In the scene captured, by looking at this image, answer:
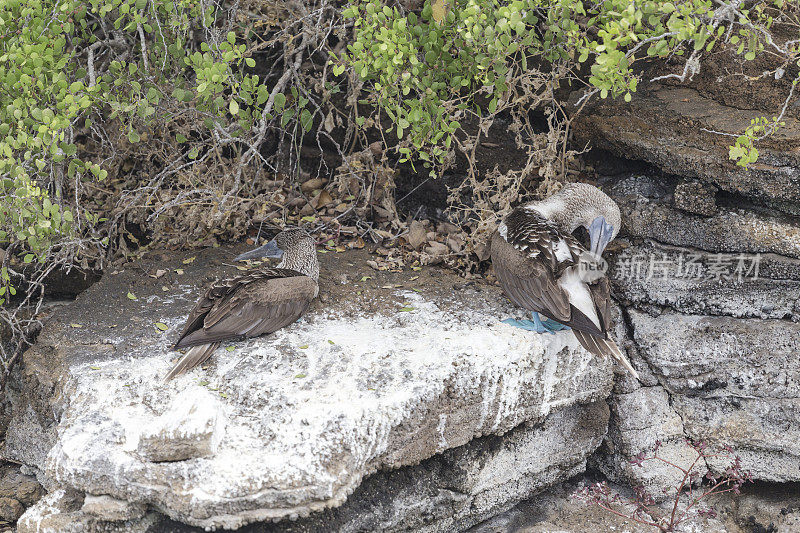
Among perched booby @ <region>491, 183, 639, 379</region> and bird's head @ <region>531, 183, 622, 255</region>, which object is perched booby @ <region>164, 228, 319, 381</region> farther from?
bird's head @ <region>531, 183, 622, 255</region>

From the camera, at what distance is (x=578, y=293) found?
398 centimetres

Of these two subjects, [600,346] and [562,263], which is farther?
[562,263]

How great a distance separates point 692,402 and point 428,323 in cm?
154

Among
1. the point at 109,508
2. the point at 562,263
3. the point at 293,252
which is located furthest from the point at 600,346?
the point at 109,508

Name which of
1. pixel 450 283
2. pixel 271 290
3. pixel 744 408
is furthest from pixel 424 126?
pixel 744 408

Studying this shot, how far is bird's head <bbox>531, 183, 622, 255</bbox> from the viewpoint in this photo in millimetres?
4457

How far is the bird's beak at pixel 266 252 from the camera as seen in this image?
480 centimetres

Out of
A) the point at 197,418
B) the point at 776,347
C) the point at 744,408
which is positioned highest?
the point at 197,418

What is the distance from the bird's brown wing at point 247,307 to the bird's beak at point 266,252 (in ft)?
1.71

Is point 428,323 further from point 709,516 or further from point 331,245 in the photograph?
point 709,516

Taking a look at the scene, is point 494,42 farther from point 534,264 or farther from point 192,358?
point 192,358

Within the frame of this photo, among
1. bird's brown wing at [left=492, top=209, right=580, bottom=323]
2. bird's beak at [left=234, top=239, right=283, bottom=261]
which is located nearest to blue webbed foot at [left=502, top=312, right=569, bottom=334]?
bird's brown wing at [left=492, top=209, right=580, bottom=323]

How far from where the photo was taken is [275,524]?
3.42m

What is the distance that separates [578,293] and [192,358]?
6.33ft
